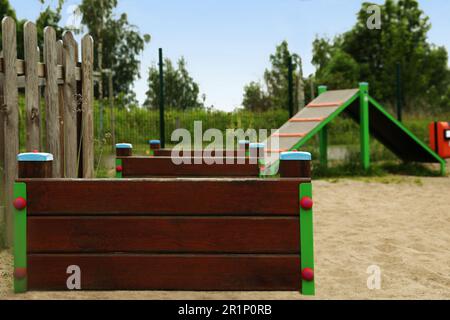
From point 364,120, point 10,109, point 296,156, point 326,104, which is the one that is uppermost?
point 326,104

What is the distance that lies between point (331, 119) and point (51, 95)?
20.6 feet

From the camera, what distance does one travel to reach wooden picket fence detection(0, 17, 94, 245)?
4.34 m

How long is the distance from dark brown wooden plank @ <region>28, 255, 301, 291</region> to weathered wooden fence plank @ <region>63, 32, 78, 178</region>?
1.76m

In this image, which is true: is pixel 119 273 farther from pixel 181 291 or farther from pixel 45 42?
pixel 45 42

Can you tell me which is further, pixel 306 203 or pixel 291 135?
pixel 291 135

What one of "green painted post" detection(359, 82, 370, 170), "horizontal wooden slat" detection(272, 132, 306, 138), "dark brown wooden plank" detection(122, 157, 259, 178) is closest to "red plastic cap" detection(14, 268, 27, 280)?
"dark brown wooden plank" detection(122, 157, 259, 178)

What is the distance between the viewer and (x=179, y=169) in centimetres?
505

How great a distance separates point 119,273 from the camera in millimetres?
3027

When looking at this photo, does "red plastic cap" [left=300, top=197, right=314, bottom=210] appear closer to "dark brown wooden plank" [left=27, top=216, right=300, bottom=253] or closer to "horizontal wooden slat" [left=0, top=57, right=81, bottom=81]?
"dark brown wooden plank" [left=27, top=216, right=300, bottom=253]

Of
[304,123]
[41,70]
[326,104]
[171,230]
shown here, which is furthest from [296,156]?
[326,104]

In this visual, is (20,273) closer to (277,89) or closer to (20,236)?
(20,236)

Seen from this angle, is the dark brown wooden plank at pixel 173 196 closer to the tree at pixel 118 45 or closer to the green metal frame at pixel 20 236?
the green metal frame at pixel 20 236

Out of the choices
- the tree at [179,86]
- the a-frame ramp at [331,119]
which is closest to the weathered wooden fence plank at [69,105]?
the a-frame ramp at [331,119]

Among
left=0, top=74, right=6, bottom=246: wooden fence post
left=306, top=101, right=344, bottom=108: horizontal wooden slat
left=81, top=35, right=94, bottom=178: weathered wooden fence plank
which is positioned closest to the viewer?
left=0, top=74, right=6, bottom=246: wooden fence post
